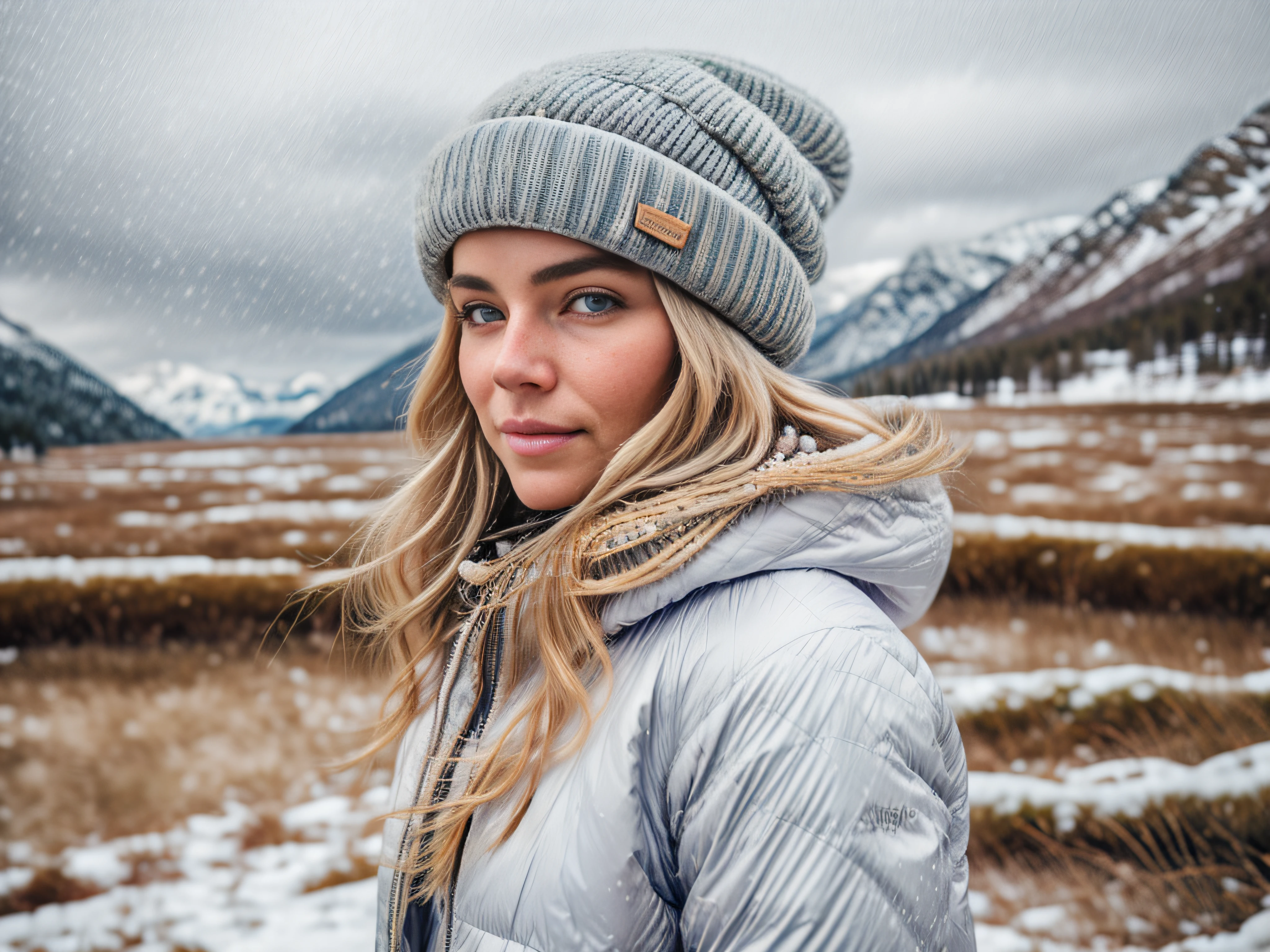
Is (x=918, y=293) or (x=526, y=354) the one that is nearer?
(x=526, y=354)

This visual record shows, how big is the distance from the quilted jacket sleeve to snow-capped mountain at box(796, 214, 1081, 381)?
5.39m

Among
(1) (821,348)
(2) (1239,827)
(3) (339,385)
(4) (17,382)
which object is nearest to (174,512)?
(4) (17,382)

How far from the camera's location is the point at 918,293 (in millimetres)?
6137

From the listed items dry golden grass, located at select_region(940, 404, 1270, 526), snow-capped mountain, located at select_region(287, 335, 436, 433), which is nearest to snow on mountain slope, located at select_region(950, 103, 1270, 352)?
dry golden grass, located at select_region(940, 404, 1270, 526)

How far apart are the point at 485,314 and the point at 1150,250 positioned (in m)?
7.17

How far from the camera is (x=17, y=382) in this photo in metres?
5.43

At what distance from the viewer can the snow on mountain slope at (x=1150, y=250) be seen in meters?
5.34

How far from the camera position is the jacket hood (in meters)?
0.77

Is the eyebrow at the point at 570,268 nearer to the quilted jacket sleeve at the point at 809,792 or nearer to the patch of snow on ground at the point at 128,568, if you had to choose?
the quilted jacket sleeve at the point at 809,792

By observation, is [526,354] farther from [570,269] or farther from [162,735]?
[162,735]

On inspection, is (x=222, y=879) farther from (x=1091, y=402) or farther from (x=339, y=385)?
(x=1091, y=402)

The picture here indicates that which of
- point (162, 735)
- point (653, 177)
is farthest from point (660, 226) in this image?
point (162, 735)

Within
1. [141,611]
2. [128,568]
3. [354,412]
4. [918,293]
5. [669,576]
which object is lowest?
[141,611]

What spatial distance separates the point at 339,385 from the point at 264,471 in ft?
5.40
